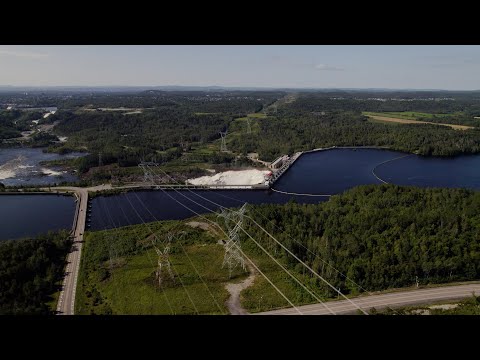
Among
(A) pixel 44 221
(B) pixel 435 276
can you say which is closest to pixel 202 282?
(B) pixel 435 276

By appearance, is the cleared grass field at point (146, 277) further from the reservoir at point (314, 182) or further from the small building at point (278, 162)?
the small building at point (278, 162)

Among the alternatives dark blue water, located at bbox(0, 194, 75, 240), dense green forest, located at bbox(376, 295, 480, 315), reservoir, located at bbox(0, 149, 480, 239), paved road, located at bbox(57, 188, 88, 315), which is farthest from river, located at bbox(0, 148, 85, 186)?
dense green forest, located at bbox(376, 295, 480, 315)

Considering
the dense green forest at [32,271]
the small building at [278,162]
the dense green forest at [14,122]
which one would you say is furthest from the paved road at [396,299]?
the dense green forest at [14,122]

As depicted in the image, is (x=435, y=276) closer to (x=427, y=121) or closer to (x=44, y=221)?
(x=44, y=221)

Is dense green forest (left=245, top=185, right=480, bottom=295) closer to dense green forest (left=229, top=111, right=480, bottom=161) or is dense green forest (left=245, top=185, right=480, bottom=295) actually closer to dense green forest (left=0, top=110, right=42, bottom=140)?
dense green forest (left=229, top=111, right=480, bottom=161)
